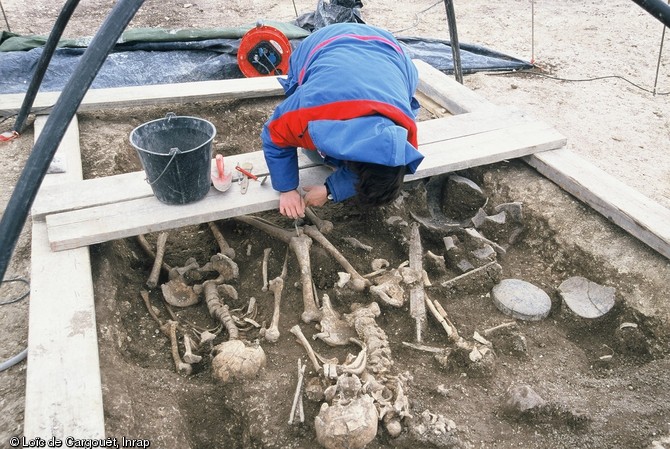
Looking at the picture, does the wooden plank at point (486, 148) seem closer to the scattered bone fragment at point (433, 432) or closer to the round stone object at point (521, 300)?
the round stone object at point (521, 300)

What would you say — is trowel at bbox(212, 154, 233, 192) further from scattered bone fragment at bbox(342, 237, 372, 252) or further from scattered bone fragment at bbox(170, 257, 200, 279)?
scattered bone fragment at bbox(342, 237, 372, 252)

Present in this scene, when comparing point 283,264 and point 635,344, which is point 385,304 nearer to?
point 283,264

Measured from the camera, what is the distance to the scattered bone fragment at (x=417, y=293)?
324cm

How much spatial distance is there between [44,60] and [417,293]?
9.52 feet

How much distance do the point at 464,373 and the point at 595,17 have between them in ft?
27.5

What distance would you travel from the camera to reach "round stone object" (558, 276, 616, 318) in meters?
3.38

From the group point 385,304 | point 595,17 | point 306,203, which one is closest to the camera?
point 385,304

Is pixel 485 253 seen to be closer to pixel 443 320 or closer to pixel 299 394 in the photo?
pixel 443 320

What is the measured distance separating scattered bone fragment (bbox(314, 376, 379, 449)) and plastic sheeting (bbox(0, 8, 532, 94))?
14.7ft

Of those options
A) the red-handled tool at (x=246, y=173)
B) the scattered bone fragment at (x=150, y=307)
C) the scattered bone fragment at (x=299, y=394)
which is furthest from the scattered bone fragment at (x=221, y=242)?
the scattered bone fragment at (x=299, y=394)

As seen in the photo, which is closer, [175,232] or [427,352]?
[427,352]

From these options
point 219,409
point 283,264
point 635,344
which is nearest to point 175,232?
point 283,264

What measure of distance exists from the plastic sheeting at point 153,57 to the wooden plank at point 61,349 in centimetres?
304

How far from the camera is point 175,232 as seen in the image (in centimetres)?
413
